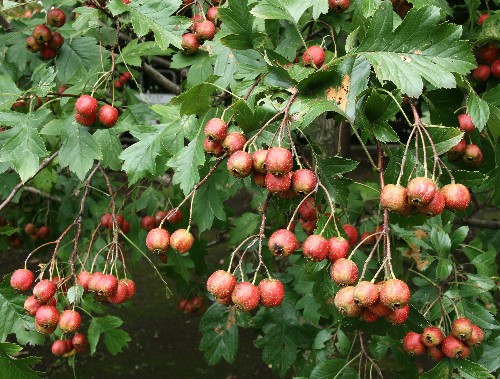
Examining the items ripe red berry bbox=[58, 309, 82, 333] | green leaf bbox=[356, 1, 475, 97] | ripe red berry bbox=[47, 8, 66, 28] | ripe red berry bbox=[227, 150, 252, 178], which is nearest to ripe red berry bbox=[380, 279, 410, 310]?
ripe red berry bbox=[227, 150, 252, 178]

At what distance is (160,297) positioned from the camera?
660cm

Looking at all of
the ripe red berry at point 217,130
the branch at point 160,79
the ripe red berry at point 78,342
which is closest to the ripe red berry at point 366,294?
the ripe red berry at point 217,130

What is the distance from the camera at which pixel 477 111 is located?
5.18ft

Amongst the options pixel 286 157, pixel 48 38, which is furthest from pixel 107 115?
pixel 286 157

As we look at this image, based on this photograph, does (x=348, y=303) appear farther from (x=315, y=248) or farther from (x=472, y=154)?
(x=472, y=154)

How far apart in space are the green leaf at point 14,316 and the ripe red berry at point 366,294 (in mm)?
1310

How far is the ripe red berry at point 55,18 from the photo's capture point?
237cm

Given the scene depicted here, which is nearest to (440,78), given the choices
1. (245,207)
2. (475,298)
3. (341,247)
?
(341,247)

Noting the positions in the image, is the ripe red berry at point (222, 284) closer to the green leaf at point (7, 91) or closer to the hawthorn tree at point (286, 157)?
the hawthorn tree at point (286, 157)

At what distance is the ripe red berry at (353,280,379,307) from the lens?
3.94ft

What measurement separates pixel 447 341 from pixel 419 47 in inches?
34.8

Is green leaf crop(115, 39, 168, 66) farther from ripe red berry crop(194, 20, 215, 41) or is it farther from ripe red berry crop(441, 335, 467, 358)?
ripe red berry crop(441, 335, 467, 358)

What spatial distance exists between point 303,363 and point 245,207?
636 centimetres

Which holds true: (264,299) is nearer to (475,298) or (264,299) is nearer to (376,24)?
(376,24)
